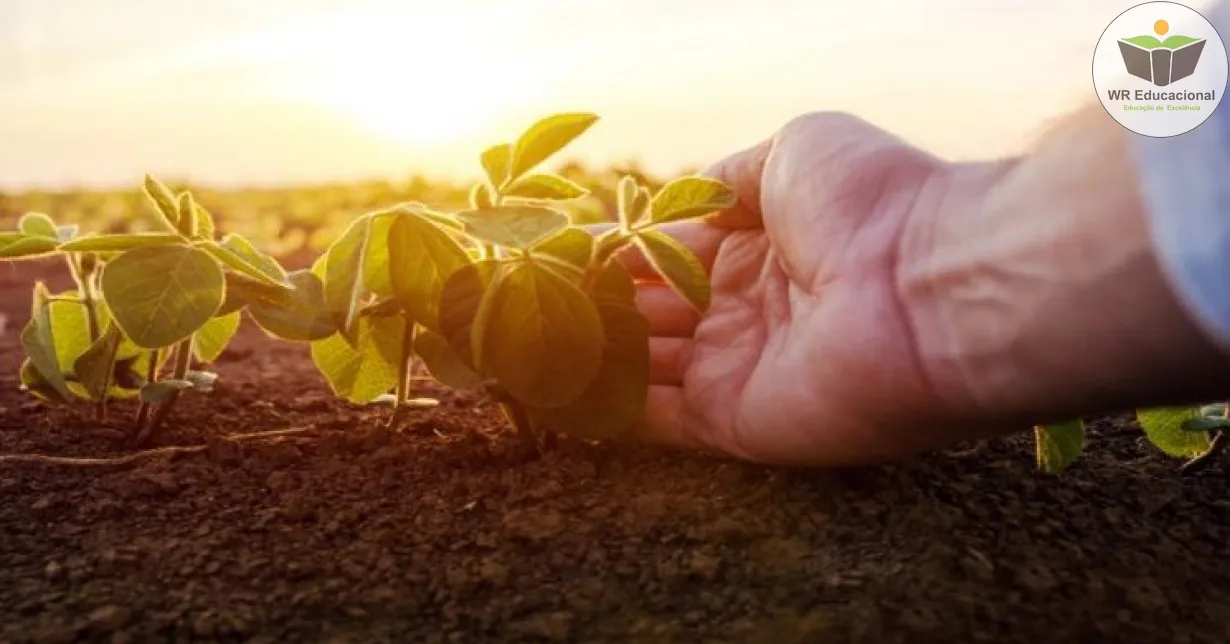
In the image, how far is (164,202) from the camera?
149cm

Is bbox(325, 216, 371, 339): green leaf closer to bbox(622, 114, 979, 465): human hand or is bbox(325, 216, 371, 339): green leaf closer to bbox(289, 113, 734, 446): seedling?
bbox(289, 113, 734, 446): seedling

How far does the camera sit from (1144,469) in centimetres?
162

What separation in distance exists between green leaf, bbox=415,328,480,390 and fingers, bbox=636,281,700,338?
1.35ft

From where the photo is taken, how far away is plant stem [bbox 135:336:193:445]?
1.66 meters

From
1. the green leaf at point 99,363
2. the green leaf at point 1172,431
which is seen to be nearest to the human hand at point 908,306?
the green leaf at point 1172,431

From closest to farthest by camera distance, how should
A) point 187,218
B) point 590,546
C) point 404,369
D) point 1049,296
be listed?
point 1049,296, point 590,546, point 187,218, point 404,369

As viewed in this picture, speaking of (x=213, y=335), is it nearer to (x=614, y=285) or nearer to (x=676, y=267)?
(x=614, y=285)

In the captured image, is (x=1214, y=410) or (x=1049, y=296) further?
(x=1214, y=410)

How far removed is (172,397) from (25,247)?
29 cm

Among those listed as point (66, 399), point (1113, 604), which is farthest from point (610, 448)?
point (66, 399)

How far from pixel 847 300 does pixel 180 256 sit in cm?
86

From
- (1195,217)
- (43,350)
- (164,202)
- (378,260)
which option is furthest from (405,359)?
(1195,217)

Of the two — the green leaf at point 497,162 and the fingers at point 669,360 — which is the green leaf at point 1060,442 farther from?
the green leaf at point 497,162

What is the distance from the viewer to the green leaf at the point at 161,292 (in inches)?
54.9
